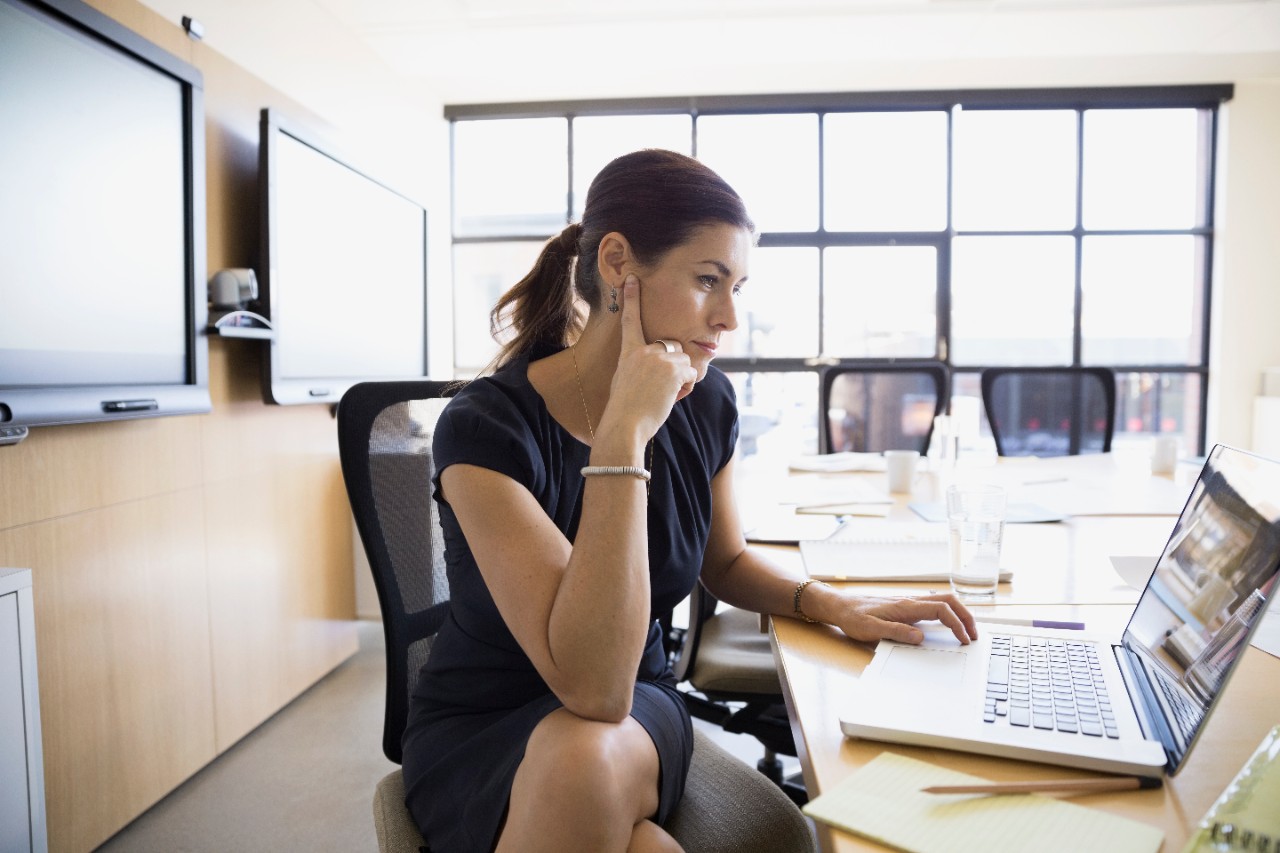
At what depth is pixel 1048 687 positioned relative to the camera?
734mm

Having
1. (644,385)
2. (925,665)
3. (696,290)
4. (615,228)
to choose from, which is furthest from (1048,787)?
(615,228)

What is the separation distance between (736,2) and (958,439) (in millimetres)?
2205

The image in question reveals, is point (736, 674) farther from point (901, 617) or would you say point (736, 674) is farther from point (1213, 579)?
point (1213, 579)

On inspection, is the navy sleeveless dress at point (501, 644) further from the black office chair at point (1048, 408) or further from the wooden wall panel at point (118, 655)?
the black office chair at point (1048, 408)

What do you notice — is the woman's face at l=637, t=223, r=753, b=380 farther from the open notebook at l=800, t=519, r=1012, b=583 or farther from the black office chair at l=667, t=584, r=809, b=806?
the black office chair at l=667, t=584, r=809, b=806

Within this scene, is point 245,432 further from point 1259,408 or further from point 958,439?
point 1259,408

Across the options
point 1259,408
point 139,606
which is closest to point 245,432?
point 139,606

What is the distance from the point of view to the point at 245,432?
2557mm

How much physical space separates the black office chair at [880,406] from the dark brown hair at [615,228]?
2.05 m

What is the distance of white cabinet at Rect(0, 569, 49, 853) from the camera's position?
1.25 m

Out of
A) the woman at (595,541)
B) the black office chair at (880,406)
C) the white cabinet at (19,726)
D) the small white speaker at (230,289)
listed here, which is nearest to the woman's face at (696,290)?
the woman at (595,541)

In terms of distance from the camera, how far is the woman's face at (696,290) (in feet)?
3.64

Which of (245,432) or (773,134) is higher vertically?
(773,134)

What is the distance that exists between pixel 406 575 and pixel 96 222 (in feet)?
4.06
